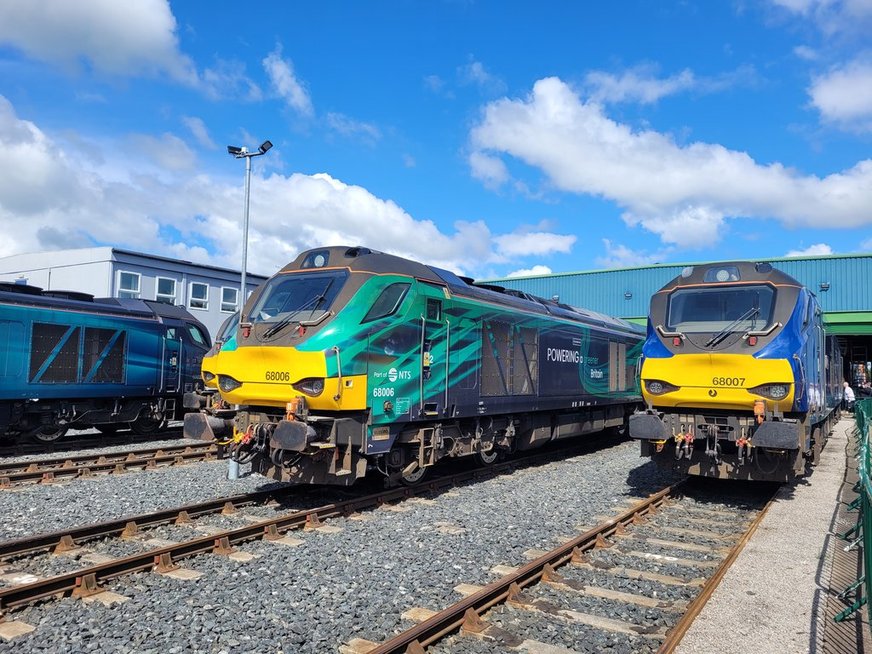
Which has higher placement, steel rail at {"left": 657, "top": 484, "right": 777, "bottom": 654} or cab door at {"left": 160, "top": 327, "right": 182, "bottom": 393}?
cab door at {"left": 160, "top": 327, "right": 182, "bottom": 393}

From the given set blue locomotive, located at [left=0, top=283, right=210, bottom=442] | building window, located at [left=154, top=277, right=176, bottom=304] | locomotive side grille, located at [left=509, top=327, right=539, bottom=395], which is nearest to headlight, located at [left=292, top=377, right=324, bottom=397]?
locomotive side grille, located at [left=509, top=327, right=539, bottom=395]

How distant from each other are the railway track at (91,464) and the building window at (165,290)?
47.8ft

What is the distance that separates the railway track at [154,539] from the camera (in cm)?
557

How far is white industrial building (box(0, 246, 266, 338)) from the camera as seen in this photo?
25734 millimetres

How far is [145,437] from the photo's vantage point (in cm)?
1631

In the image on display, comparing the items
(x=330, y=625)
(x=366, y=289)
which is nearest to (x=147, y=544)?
(x=330, y=625)

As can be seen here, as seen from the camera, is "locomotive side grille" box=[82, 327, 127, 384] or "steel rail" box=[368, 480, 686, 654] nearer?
"steel rail" box=[368, 480, 686, 654]

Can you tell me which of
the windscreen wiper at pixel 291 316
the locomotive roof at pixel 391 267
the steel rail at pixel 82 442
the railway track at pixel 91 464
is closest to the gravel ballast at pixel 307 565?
the railway track at pixel 91 464

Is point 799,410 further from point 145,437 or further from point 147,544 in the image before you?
point 145,437

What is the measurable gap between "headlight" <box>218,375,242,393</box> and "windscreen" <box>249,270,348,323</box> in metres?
0.85

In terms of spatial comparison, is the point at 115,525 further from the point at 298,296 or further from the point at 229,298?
the point at 229,298

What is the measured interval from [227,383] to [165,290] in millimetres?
20313

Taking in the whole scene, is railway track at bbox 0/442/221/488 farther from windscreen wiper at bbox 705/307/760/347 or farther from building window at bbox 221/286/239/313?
building window at bbox 221/286/239/313

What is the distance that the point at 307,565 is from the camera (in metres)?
6.42
